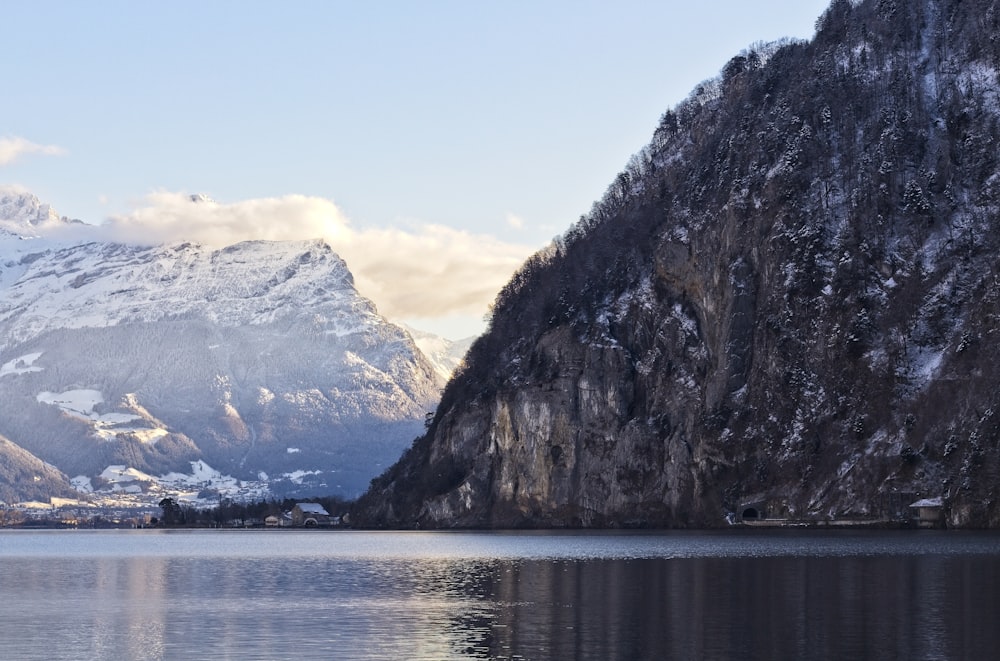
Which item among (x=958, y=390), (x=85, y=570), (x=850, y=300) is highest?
(x=850, y=300)

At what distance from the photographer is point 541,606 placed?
3147 inches

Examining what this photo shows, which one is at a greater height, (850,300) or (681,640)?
(850,300)

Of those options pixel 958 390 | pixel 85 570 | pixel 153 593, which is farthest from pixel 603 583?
pixel 958 390

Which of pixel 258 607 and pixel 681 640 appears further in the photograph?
pixel 258 607

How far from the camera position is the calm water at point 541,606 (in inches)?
2476

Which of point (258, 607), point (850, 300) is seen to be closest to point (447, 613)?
point (258, 607)

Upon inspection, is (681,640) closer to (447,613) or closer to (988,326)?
(447,613)

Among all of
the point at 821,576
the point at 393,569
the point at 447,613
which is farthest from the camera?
the point at 393,569

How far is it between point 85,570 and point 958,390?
3878 inches

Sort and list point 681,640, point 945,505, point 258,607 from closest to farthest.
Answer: point 681,640 → point 258,607 → point 945,505

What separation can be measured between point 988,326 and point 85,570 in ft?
343

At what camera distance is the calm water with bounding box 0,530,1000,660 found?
62.9m

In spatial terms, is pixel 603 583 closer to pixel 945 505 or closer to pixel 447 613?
pixel 447 613

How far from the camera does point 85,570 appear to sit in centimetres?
13100
